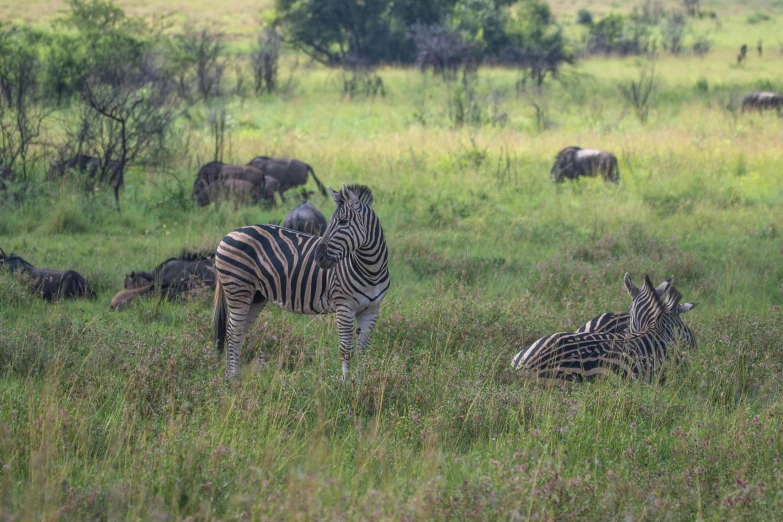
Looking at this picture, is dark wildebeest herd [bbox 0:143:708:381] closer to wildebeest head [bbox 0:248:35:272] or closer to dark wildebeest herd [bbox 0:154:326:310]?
dark wildebeest herd [bbox 0:154:326:310]

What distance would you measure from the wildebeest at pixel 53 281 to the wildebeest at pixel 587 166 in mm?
8148

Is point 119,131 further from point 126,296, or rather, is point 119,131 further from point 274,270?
point 274,270

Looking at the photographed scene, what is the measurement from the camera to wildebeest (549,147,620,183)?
542 inches

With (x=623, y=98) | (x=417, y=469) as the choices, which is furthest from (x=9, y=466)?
(x=623, y=98)

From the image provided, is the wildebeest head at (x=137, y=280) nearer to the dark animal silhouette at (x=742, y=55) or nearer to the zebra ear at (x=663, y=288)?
the zebra ear at (x=663, y=288)

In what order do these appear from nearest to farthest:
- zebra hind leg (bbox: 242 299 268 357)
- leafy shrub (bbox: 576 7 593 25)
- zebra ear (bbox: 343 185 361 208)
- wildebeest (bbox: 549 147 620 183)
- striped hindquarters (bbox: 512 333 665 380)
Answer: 1. striped hindquarters (bbox: 512 333 665 380)
2. zebra ear (bbox: 343 185 361 208)
3. zebra hind leg (bbox: 242 299 268 357)
4. wildebeest (bbox: 549 147 620 183)
5. leafy shrub (bbox: 576 7 593 25)

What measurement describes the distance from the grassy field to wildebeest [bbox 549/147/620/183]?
0.28 metres

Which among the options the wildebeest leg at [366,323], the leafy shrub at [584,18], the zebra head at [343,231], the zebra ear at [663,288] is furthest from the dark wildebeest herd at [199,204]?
the leafy shrub at [584,18]

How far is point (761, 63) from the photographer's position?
3219 centimetres

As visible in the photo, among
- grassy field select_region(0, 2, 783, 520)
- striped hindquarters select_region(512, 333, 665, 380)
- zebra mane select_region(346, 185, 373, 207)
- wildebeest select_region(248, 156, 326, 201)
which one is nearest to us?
grassy field select_region(0, 2, 783, 520)

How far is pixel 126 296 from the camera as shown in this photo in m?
7.43

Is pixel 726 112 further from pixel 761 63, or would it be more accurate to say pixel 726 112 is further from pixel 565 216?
pixel 761 63

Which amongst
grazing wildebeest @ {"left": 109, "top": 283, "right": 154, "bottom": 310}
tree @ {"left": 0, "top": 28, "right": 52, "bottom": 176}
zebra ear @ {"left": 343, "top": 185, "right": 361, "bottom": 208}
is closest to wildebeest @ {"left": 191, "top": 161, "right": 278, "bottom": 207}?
tree @ {"left": 0, "top": 28, "right": 52, "bottom": 176}

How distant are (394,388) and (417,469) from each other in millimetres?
1088
